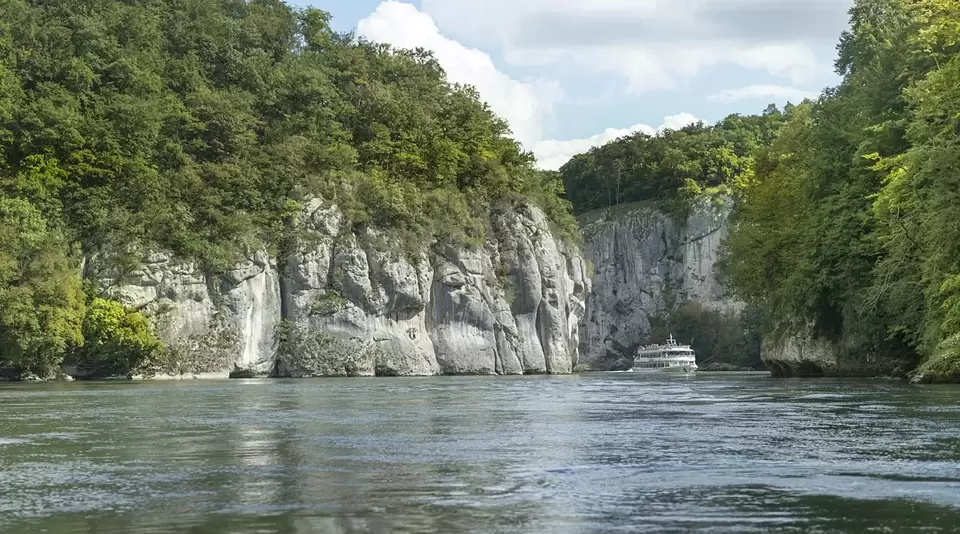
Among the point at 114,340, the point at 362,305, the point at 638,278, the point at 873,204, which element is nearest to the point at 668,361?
the point at 638,278

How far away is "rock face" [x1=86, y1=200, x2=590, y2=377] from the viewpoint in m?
71.5

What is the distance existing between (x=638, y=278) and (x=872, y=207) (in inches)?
3927

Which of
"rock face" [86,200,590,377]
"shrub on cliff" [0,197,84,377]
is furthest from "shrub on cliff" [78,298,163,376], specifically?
"rock face" [86,200,590,377]

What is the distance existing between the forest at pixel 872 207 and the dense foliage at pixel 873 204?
0.08 meters

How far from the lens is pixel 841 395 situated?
1251 inches

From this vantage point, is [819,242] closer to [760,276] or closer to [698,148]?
[760,276]

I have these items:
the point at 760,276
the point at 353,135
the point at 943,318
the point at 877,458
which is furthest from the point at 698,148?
the point at 877,458

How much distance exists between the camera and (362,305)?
8156 cm

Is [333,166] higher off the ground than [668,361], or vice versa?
[333,166]

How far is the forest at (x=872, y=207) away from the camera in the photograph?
119 feet

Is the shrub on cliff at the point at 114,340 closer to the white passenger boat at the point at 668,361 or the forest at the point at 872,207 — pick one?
the forest at the point at 872,207

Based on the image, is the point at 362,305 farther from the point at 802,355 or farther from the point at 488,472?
the point at 488,472

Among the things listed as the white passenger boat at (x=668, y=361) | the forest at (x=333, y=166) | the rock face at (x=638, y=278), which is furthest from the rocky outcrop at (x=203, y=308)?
the rock face at (x=638, y=278)

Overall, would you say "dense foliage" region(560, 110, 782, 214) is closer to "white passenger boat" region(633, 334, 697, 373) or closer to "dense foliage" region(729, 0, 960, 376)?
"white passenger boat" region(633, 334, 697, 373)
